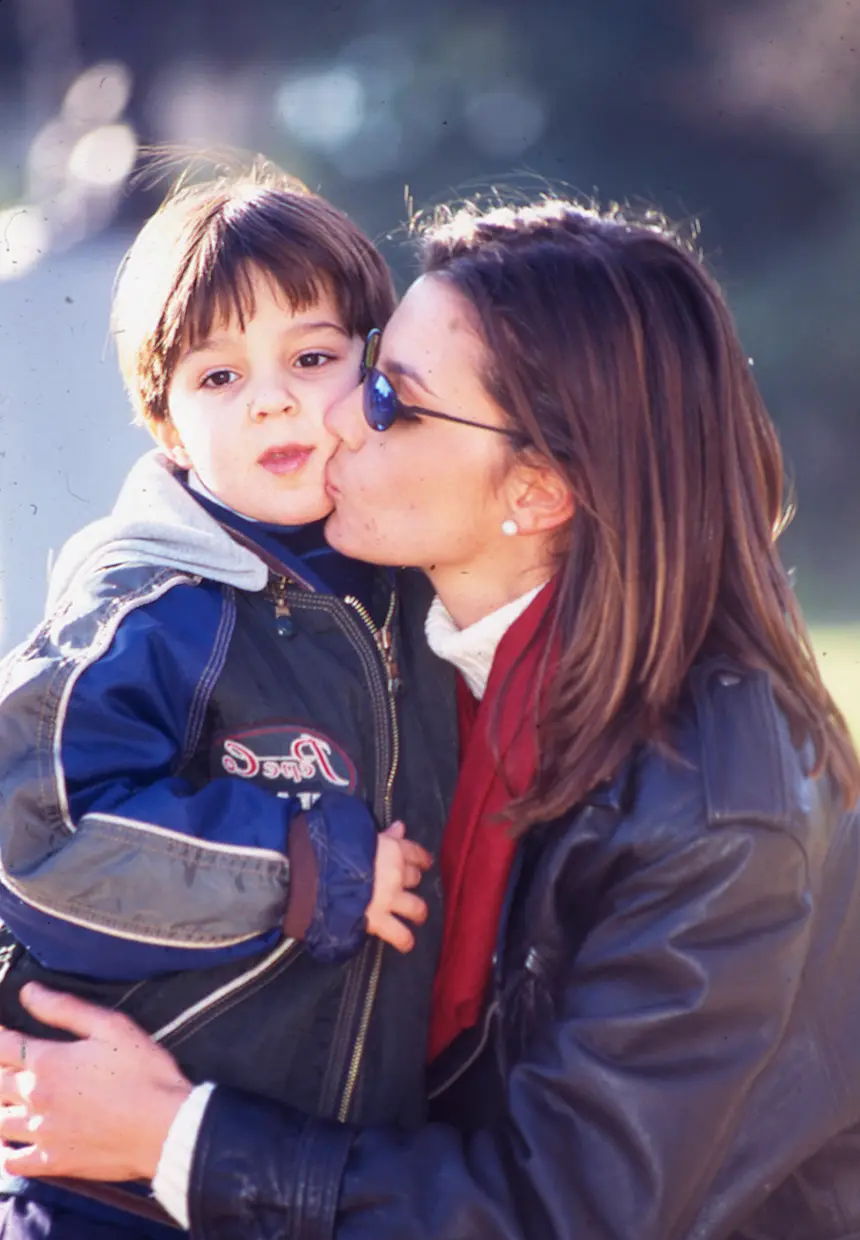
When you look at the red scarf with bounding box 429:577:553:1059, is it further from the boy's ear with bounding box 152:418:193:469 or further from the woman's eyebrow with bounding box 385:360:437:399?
the boy's ear with bounding box 152:418:193:469

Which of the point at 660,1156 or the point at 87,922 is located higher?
the point at 87,922

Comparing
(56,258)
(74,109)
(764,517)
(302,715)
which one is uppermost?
(74,109)

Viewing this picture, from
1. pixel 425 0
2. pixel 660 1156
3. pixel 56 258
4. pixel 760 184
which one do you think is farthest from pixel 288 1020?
pixel 760 184

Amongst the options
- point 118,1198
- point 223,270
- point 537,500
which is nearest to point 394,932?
point 118,1198

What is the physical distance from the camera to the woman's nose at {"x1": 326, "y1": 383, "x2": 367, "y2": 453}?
7.87ft

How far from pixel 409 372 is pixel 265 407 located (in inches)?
10.1

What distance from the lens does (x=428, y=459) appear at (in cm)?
235

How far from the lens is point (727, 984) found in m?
1.84

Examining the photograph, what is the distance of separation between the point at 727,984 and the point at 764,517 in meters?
0.75

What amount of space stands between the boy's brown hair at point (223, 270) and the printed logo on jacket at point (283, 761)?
0.73 m

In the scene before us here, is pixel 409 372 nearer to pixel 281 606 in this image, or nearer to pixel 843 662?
pixel 281 606

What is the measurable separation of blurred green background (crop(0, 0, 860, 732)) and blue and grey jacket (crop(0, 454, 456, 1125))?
1.02 meters

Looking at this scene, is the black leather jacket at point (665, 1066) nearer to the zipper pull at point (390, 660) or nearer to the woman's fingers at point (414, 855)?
the woman's fingers at point (414, 855)

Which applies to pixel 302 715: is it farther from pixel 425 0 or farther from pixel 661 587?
pixel 425 0
